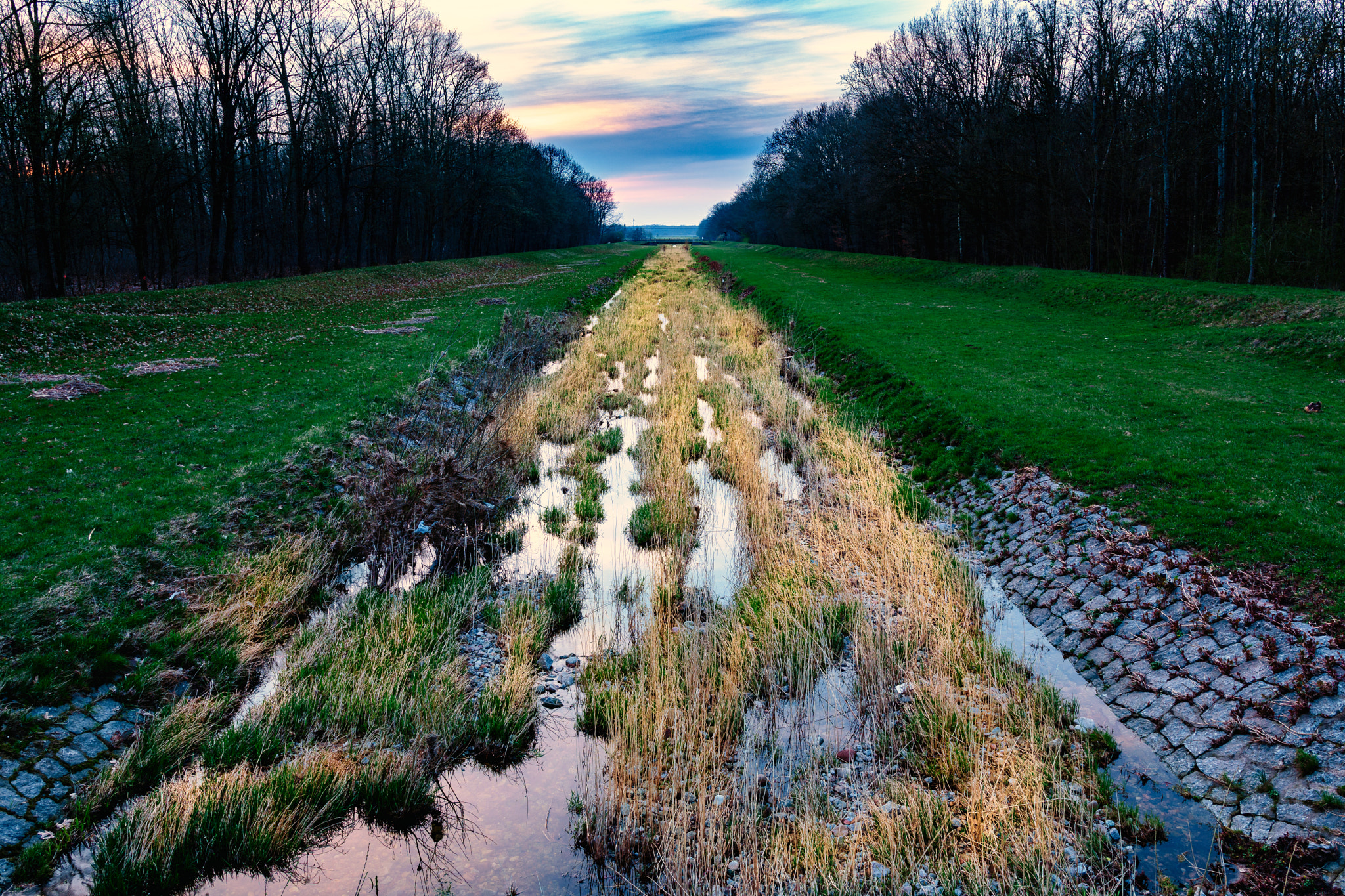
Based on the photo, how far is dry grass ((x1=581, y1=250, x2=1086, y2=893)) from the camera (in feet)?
12.6

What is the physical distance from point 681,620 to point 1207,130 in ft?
113

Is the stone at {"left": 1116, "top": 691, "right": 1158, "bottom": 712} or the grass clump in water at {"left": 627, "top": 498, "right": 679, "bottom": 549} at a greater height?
the grass clump in water at {"left": 627, "top": 498, "right": 679, "bottom": 549}

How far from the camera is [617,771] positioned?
4523mm

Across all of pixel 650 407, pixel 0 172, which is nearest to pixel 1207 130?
pixel 650 407

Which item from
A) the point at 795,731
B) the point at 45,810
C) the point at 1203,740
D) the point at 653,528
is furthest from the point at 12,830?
the point at 1203,740

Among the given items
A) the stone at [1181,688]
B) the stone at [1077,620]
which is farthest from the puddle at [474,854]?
the stone at [1077,620]

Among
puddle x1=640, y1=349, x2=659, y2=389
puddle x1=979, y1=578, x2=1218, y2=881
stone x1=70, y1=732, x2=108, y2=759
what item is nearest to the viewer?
puddle x1=979, y1=578, x2=1218, y2=881

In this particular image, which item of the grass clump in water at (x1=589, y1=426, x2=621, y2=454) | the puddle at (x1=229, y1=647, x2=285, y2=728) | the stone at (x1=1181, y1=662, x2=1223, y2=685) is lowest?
the puddle at (x1=229, y1=647, x2=285, y2=728)

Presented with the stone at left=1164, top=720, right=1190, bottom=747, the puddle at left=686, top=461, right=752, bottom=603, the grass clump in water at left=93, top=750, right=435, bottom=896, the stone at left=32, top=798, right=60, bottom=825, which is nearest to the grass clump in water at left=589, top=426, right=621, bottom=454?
the puddle at left=686, top=461, right=752, bottom=603

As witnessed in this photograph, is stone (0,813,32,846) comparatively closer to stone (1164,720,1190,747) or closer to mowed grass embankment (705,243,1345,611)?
stone (1164,720,1190,747)

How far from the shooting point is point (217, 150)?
3272 centimetres

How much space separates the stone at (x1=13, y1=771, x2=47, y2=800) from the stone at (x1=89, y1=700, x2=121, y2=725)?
21.9 inches

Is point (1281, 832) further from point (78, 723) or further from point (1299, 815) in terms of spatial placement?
point (78, 723)

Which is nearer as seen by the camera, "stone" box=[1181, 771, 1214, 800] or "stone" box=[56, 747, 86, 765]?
"stone" box=[1181, 771, 1214, 800]
